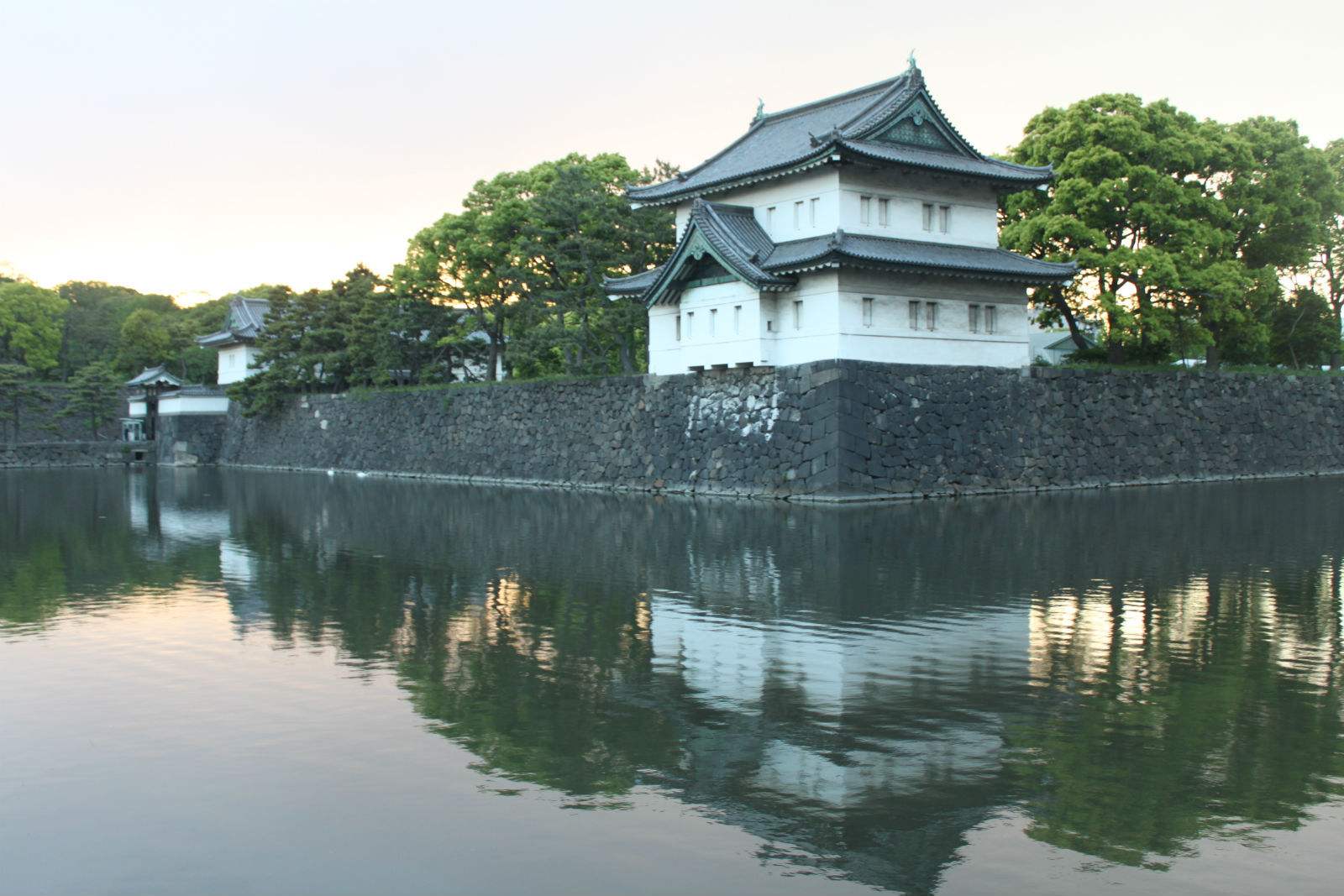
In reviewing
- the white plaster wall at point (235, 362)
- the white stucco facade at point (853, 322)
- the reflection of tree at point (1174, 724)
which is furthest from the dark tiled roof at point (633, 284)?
the white plaster wall at point (235, 362)

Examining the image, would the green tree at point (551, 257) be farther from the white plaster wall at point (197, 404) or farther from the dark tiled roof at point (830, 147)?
the white plaster wall at point (197, 404)

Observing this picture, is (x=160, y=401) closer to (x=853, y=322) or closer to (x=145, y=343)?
(x=145, y=343)

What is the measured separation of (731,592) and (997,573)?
343cm

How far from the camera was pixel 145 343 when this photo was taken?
256 ft

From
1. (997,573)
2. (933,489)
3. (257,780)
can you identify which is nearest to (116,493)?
(933,489)

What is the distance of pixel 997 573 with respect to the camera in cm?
1523

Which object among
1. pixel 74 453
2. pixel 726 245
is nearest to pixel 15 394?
pixel 74 453

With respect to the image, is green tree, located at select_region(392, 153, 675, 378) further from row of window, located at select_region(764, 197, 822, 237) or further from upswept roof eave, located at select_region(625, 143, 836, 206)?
row of window, located at select_region(764, 197, 822, 237)

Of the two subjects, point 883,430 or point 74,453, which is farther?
point 74,453

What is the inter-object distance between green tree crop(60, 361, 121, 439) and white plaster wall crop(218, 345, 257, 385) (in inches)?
272

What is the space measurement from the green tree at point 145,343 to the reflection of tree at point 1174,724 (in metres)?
75.0

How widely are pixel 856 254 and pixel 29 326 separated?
63823 millimetres

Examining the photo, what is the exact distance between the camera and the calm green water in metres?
5.99

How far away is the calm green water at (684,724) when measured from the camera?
19.7 ft
